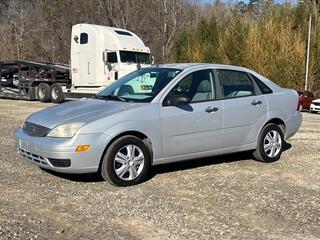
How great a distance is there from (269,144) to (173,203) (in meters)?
2.82

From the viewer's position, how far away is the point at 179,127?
6852 mm

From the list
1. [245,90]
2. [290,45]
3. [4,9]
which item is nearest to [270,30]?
[290,45]

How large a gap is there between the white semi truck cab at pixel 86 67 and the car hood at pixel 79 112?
497 inches

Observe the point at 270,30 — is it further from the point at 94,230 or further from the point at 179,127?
the point at 94,230

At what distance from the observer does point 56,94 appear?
920 inches

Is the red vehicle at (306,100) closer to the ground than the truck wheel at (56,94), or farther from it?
closer to the ground

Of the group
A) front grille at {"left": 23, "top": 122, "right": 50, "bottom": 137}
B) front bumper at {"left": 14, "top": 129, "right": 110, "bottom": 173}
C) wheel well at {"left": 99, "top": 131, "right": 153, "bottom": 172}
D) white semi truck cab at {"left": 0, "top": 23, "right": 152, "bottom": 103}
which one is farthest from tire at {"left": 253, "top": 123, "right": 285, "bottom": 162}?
white semi truck cab at {"left": 0, "top": 23, "right": 152, "bottom": 103}

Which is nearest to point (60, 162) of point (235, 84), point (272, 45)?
point (235, 84)

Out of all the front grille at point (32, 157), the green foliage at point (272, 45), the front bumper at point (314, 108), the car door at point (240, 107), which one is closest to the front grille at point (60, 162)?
the front grille at point (32, 157)

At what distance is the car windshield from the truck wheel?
15836 mm

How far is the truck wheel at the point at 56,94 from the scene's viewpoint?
23.1 m

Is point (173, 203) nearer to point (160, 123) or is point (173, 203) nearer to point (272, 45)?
point (160, 123)

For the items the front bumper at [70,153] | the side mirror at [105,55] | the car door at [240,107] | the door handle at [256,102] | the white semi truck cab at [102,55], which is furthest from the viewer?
the white semi truck cab at [102,55]

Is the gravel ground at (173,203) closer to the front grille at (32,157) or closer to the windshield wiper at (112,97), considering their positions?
the front grille at (32,157)
